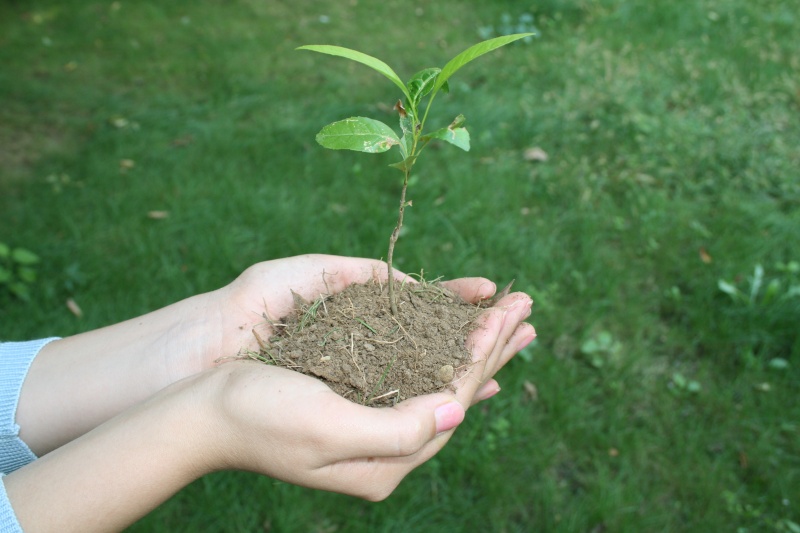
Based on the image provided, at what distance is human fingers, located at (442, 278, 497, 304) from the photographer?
2.03 meters

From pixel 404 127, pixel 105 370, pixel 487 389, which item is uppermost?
pixel 404 127

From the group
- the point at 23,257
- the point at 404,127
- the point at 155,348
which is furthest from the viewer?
the point at 23,257

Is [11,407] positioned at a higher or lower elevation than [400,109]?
lower

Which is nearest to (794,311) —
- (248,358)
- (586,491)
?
(586,491)

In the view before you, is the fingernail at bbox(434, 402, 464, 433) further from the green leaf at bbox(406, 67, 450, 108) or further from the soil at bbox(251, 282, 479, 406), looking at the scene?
the green leaf at bbox(406, 67, 450, 108)

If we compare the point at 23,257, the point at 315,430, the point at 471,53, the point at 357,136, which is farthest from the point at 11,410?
the point at 23,257

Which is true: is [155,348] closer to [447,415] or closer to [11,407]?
[11,407]

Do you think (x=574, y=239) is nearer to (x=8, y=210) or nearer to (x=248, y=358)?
(x=248, y=358)

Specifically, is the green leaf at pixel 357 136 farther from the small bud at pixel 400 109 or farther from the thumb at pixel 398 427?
the thumb at pixel 398 427

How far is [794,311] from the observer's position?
119 inches

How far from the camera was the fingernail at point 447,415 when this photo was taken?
1502mm

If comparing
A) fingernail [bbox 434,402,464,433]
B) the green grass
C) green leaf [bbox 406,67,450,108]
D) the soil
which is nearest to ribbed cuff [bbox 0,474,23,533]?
the soil

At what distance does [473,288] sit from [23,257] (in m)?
2.50

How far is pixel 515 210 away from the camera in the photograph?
366 centimetres
